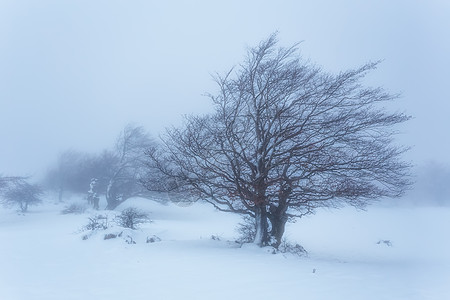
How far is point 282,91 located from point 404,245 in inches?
424

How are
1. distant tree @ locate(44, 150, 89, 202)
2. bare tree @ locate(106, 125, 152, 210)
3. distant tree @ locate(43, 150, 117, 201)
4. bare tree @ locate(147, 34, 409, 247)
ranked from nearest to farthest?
bare tree @ locate(147, 34, 409, 247), bare tree @ locate(106, 125, 152, 210), distant tree @ locate(43, 150, 117, 201), distant tree @ locate(44, 150, 89, 202)

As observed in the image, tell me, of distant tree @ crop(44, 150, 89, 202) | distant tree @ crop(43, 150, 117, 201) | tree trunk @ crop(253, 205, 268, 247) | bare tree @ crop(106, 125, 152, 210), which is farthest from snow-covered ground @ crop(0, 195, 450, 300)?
distant tree @ crop(44, 150, 89, 202)

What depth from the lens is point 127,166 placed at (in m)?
32.1

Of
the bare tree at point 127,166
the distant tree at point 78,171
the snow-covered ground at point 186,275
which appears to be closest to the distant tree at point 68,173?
the distant tree at point 78,171

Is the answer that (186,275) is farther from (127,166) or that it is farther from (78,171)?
(78,171)

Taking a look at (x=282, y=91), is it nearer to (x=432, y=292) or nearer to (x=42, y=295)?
(x=432, y=292)

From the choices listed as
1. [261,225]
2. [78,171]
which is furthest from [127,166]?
[261,225]

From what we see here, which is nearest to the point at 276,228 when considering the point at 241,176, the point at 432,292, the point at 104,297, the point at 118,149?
the point at 241,176

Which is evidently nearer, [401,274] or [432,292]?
[432,292]

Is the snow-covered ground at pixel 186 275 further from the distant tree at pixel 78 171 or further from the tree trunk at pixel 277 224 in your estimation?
the distant tree at pixel 78 171

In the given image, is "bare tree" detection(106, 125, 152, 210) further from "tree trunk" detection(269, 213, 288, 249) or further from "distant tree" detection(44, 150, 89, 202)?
"tree trunk" detection(269, 213, 288, 249)

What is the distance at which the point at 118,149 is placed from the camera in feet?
108

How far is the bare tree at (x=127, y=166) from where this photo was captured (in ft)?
105

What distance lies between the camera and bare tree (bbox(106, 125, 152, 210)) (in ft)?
105
